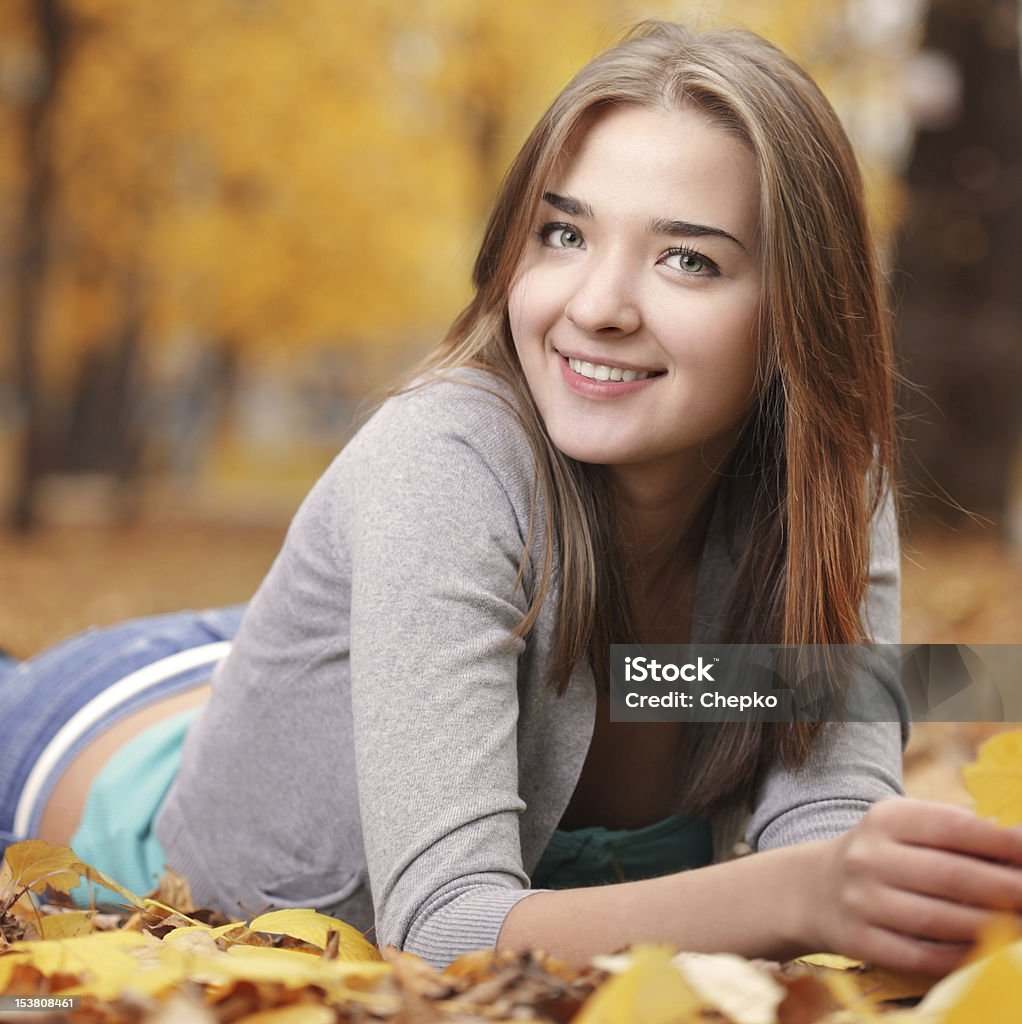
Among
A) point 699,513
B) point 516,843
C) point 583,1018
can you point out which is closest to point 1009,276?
point 699,513

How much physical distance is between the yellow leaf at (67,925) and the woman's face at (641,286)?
0.78m

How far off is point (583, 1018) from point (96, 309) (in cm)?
1174

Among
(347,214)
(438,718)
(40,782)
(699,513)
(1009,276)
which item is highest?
(347,214)

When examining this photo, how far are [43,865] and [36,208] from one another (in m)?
8.65

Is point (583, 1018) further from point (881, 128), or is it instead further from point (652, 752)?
point (881, 128)

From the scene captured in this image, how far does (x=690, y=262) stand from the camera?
1.59m

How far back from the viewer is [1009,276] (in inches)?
285

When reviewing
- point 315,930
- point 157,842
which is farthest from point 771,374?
point 157,842

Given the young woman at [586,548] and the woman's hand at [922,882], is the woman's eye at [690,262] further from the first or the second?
the woman's hand at [922,882]

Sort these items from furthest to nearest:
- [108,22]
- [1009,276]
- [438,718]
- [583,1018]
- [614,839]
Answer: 1. [108,22]
2. [1009,276]
3. [614,839]
4. [438,718]
5. [583,1018]

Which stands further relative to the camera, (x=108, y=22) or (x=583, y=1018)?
(x=108, y=22)

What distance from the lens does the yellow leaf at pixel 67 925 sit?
1289 millimetres

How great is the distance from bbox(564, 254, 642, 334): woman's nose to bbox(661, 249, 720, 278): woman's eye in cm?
6

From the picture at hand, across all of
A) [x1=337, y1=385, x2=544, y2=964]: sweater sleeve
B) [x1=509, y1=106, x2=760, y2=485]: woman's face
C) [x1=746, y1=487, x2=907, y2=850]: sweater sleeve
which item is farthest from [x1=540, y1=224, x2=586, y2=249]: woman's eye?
[x1=746, y1=487, x2=907, y2=850]: sweater sleeve
